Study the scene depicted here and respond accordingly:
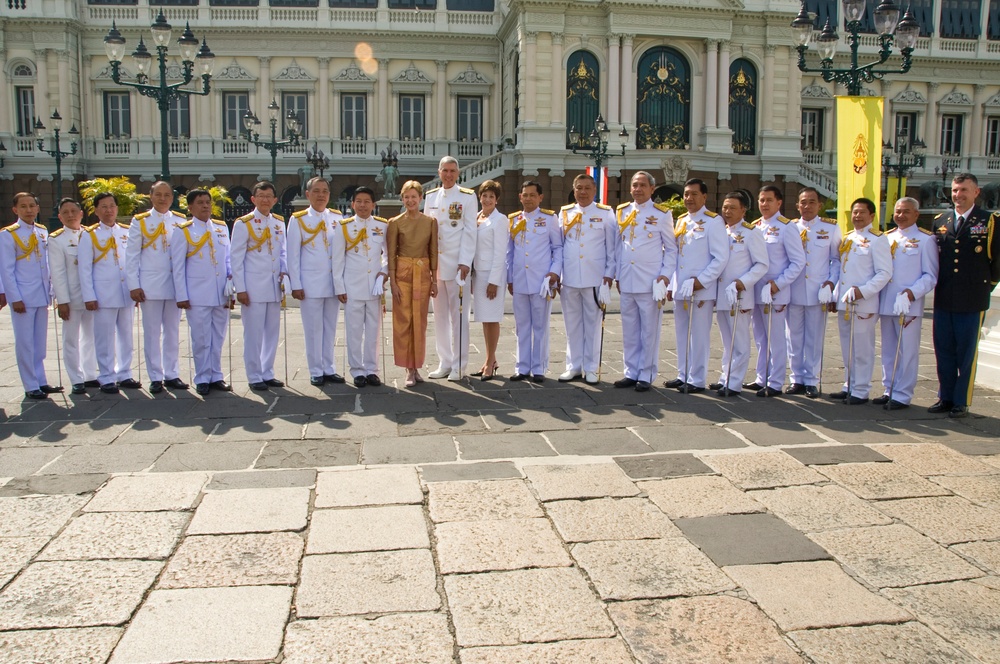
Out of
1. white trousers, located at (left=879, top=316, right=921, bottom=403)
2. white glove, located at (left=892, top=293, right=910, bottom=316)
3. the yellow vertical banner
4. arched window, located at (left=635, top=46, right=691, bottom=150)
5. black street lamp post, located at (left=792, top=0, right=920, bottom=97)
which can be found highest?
arched window, located at (left=635, top=46, right=691, bottom=150)

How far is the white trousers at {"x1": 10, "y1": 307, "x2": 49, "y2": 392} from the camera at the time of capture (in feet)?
22.9

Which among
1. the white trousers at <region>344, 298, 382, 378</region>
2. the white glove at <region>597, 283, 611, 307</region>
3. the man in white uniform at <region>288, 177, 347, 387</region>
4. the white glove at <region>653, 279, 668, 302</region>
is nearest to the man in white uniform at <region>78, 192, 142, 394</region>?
the man in white uniform at <region>288, 177, 347, 387</region>

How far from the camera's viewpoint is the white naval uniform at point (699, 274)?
708 centimetres

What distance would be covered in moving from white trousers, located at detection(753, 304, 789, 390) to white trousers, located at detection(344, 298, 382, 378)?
3.25 m

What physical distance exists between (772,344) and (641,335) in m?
1.09

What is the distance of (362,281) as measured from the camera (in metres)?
7.49

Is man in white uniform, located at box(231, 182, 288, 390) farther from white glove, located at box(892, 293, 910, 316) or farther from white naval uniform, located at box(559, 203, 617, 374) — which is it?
white glove, located at box(892, 293, 910, 316)

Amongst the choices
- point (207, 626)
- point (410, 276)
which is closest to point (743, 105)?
point (410, 276)

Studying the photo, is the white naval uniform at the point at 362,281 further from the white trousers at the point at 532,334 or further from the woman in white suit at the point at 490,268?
the white trousers at the point at 532,334

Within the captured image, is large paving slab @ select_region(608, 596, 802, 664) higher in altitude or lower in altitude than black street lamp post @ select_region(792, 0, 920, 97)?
lower

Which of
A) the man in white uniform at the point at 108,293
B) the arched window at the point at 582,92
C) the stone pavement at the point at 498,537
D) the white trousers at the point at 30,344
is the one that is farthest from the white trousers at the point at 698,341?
the arched window at the point at 582,92

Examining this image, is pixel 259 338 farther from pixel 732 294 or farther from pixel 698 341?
pixel 732 294

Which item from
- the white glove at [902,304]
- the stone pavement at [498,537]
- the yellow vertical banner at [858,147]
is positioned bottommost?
the stone pavement at [498,537]

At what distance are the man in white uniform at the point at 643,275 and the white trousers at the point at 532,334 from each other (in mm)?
707
